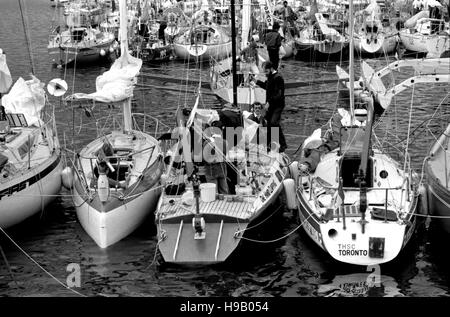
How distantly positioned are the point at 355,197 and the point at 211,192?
3.41 meters

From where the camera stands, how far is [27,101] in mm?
24344

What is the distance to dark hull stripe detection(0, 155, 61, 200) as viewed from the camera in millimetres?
20031

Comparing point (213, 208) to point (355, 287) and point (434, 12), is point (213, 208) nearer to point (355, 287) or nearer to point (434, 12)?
point (355, 287)

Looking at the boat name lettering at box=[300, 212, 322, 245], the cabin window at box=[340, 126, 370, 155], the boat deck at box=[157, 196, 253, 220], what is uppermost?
the cabin window at box=[340, 126, 370, 155]

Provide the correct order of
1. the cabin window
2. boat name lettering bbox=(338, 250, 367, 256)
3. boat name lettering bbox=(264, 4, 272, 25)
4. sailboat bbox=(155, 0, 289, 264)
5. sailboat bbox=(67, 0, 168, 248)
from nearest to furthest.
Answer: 1. boat name lettering bbox=(338, 250, 367, 256)
2. sailboat bbox=(155, 0, 289, 264)
3. sailboat bbox=(67, 0, 168, 248)
4. the cabin window
5. boat name lettering bbox=(264, 4, 272, 25)

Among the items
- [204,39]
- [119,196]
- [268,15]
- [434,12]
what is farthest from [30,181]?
[434,12]

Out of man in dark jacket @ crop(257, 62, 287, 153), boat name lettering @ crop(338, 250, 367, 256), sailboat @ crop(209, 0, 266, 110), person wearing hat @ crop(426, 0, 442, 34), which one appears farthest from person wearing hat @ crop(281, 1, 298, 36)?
boat name lettering @ crop(338, 250, 367, 256)

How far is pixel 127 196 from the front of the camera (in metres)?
19.9

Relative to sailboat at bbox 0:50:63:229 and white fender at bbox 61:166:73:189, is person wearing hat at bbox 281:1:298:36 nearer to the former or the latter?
sailboat at bbox 0:50:63:229

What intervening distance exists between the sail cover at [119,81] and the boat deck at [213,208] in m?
4.18

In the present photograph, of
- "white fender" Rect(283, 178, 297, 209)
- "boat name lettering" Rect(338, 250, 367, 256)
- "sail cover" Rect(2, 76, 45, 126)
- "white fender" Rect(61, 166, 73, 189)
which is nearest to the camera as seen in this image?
"boat name lettering" Rect(338, 250, 367, 256)

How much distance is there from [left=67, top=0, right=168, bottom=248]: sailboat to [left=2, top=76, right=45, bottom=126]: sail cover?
2.20 m
